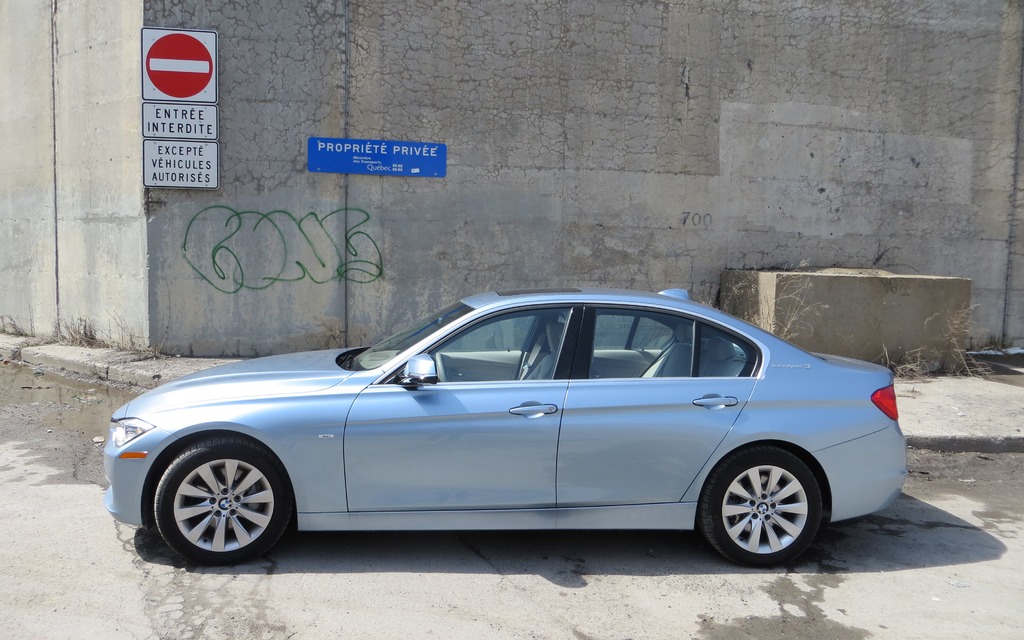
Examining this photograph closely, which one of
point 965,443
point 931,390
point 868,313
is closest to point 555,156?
point 868,313

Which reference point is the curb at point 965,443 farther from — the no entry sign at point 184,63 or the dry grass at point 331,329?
the no entry sign at point 184,63

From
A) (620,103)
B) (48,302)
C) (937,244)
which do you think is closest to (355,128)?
(620,103)

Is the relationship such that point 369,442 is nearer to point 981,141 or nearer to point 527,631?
point 527,631

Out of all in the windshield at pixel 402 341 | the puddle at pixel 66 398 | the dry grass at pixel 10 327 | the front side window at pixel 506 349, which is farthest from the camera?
the dry grass at pixel 10 327

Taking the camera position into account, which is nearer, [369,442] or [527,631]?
[527,631]

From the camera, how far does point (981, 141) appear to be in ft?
36.1

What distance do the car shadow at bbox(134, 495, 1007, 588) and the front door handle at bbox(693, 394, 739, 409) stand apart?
35.5 inches

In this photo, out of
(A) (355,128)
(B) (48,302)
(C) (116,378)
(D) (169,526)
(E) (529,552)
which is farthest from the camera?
(B) (48,302)

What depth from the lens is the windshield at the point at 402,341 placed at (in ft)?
15.0

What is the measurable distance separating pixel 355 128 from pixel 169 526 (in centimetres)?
627

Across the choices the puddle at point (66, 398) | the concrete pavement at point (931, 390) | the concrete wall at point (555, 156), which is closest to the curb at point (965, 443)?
the concrete pavement at point (931, 390)

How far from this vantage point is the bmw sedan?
4109 millimetres

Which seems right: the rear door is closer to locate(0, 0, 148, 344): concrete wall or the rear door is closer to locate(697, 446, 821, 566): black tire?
locate(697, 446, 821, 566): black tire

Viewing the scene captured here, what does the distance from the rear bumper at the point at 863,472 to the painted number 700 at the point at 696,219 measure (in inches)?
235
